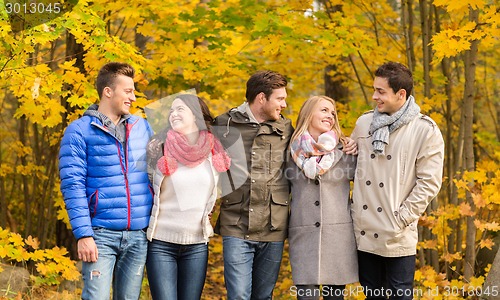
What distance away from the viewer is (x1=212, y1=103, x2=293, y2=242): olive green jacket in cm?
373

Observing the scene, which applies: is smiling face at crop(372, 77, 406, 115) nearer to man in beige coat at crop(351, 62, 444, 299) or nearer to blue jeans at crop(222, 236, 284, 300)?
man in beige coat at crop(351, 62, 444, 299)

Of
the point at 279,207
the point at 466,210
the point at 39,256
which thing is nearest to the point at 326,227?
the point at 279,207

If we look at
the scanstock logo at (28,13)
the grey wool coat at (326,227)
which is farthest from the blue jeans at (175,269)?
the scanstock logo at (28,13)

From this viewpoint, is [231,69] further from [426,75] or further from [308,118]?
[308,118]

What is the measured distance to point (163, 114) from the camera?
178 inches

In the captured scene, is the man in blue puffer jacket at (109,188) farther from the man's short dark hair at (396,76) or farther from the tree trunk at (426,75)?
the tree trunk at (426,75)

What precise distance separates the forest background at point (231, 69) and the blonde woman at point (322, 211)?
4.38ft

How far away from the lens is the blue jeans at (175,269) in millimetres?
3553

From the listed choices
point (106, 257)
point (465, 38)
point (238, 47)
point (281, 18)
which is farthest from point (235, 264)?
point (238, 47)

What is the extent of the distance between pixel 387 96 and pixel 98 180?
173 cm

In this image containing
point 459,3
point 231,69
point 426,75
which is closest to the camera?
point 459,3

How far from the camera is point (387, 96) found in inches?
146

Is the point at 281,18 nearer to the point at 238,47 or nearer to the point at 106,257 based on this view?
the point at 238,47

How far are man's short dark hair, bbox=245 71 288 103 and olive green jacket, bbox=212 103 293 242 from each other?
12 cm
